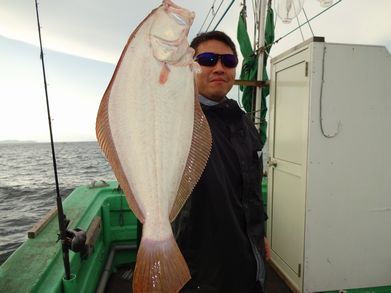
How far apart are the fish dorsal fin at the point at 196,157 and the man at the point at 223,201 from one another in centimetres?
36

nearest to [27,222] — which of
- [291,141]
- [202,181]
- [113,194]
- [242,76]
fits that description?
[113,194]

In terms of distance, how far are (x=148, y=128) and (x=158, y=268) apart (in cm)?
53

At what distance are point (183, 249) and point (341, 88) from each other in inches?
94.1

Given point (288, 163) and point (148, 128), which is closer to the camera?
point (148, 128)

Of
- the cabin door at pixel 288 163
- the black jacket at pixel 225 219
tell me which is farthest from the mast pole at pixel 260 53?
the black jacket at pixel 225 219

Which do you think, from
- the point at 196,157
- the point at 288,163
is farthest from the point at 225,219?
the point at 288,163

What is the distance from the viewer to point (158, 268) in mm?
1100

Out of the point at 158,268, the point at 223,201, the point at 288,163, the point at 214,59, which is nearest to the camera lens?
the point at 158,268

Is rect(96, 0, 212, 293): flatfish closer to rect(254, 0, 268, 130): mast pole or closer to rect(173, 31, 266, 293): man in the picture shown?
rect(173, 31, 266, 293): man

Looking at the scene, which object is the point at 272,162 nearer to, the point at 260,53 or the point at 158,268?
the point at 260,53

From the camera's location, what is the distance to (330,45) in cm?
299

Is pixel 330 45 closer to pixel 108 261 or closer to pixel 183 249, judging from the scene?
pixel 183 249

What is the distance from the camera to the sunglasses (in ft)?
5.69

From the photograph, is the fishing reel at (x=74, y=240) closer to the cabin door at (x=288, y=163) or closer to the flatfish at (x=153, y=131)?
the flatfish at (x=153, y=131)
